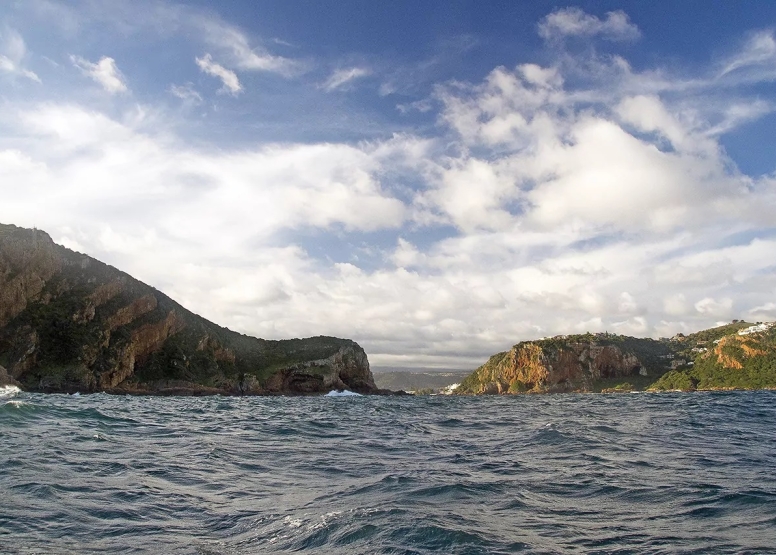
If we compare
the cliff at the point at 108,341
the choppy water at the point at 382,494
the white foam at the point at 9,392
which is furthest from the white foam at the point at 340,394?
the choppy water at the point at 382,494

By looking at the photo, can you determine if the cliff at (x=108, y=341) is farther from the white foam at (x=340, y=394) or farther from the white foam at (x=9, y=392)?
the white foam at (x=9, y=392)

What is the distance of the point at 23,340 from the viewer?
422 ft

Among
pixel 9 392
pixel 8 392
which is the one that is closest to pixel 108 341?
pixel 8 392

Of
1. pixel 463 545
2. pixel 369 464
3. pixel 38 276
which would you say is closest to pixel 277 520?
pixel 463 545

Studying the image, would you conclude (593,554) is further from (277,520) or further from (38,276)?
(38,276)

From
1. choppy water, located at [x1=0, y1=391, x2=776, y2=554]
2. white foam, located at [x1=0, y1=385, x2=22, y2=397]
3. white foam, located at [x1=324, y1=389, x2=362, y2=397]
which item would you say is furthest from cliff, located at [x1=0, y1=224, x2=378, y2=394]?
choppy water, located at [x1=0, y1=391, x2=776, y2=554]

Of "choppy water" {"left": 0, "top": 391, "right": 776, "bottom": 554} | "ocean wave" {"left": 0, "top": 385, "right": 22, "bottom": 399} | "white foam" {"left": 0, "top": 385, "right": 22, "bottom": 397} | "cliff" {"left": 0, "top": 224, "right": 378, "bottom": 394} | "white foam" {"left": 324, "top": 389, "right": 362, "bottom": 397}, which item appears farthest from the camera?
"white foam" {"left": 324, "top": 389, "right": 362, "bottom": 397}

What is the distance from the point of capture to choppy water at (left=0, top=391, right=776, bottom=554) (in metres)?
10.0

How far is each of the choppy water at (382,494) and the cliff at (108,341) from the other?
376 ft

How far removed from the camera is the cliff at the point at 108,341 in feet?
436

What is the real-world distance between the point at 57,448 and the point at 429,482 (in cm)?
1413

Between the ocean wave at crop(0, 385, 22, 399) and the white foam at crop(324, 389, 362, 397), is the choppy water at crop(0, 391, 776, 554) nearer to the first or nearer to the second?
the ocean wave at crop(0, 385, 22, 399)

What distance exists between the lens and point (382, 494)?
46.0 feet

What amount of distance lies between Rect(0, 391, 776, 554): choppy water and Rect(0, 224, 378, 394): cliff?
114579mm
